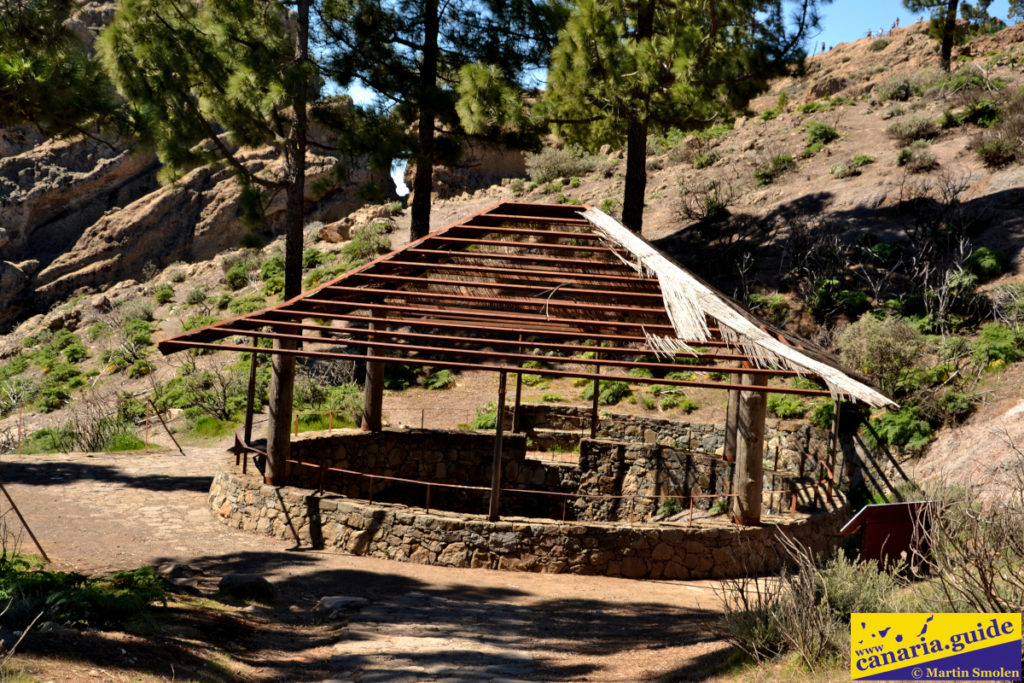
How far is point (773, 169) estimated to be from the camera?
32750 millimetres

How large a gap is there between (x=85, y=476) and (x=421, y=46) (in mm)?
13711

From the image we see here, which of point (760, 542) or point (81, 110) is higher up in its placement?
point (81, 110)

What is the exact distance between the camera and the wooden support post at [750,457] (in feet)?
39.5

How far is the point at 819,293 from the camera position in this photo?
2266 centimetres

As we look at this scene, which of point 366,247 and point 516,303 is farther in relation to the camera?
point 366,247

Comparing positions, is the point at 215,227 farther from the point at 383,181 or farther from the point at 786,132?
the point at 786,132


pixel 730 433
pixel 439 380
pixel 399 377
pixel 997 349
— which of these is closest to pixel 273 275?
pixel 399 377

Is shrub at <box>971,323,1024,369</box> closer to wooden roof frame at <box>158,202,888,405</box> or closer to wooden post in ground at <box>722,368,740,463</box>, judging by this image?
wooden post in ground at <box>722,368,740,463</box>

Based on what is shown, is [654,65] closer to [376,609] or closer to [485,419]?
[485,419]

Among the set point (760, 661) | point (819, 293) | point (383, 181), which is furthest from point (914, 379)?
point (383, 181)

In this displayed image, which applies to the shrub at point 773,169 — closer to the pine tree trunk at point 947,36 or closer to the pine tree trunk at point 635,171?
the pine tree trunk at point 635,171

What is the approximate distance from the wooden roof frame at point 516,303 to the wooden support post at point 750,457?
62 centimetres

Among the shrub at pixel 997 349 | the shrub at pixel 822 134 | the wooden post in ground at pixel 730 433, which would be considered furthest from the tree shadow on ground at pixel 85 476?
the shrub at pixel 822 134

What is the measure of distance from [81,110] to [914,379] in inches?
685
